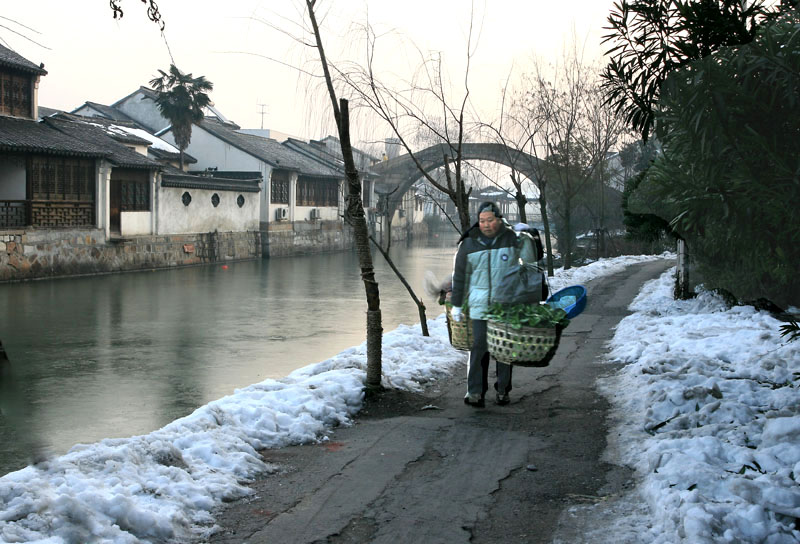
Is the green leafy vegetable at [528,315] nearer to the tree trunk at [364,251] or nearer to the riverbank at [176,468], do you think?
the tree trunk at [364,251]

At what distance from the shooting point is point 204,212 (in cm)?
3653

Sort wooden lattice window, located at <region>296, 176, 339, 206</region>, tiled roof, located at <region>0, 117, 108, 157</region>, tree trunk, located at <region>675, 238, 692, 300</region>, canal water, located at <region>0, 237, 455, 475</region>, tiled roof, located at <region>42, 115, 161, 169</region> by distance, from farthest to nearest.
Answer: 1. wooden lattice window, located at <region>296, 176, 339, 206</region>
2. tiled roof, located at <region>42, 115, 161, 169</region>
3. tiled roof, located at <region>0, 117, 108, 157</region>
4. tree trunk, located at <region>675, 238, 692, 300</region>
5. canal water, located at <region>0, 237, 455, 475</region>

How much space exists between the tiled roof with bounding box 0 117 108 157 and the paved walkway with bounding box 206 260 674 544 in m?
22.0

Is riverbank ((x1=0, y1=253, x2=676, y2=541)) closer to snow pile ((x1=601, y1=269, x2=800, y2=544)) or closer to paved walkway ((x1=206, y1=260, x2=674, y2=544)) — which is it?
paved walkway ((x1=206, y1=260, x2=674, y2=544))

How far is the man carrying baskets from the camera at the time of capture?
20.8ft

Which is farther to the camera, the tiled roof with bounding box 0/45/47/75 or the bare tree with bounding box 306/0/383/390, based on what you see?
the tiled roof with bounding box 0/45/47/75

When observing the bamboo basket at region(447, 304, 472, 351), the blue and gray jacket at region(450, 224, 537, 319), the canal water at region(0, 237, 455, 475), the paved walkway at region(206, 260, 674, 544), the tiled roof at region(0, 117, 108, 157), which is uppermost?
the tiled roof at region(0, 117, 108, 157)

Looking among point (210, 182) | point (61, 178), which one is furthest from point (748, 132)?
point (210, 182)

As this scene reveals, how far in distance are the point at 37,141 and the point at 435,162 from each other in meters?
13.4

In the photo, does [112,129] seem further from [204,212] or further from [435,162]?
[435,162]

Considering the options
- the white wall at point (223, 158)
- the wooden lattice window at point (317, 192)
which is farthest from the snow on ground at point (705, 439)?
the wooden lattice window at point (317, 192)

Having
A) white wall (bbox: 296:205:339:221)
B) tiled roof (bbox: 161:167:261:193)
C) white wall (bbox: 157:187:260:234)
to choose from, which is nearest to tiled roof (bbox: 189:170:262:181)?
tiled roof (bbox: 161:167:261:193)

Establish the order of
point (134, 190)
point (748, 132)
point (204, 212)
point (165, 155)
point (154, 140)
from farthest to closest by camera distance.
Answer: point (154, 140) → point (165, 155) → point (204, 212) → point (134, 190) → point (748, 132)

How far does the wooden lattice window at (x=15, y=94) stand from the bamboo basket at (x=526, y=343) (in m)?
26.3
